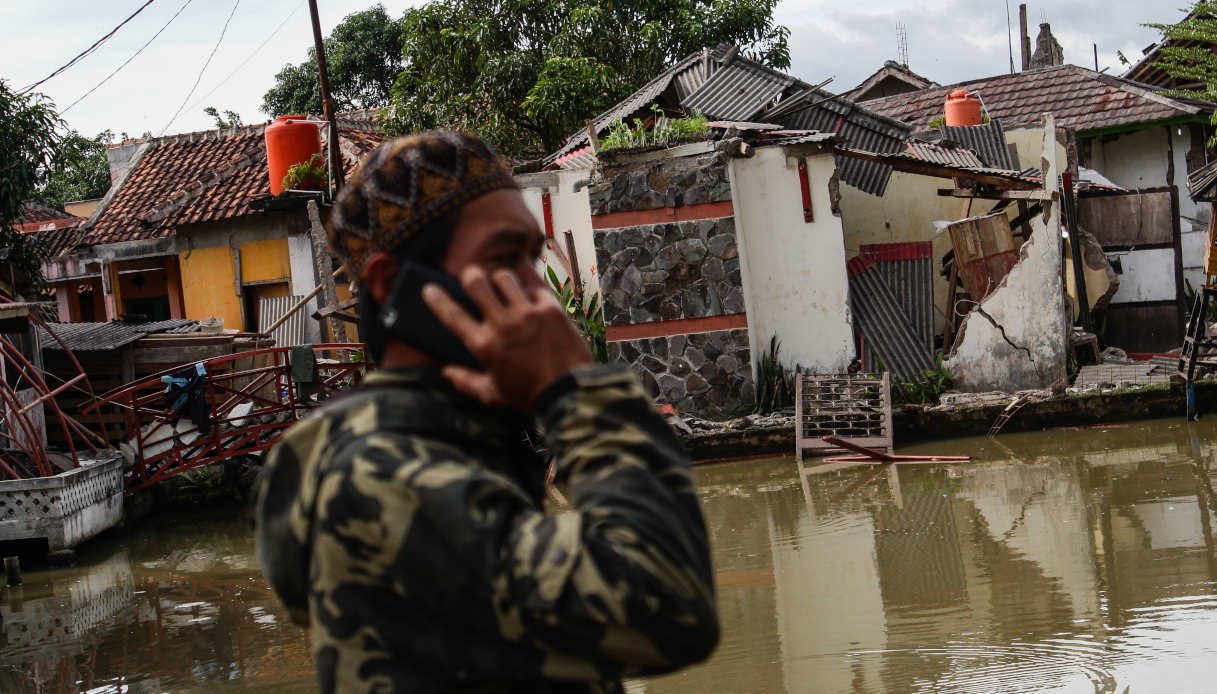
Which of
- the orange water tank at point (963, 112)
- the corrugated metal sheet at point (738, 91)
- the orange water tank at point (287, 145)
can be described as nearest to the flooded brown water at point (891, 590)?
the corrugated metal sheet at point (738, 91)

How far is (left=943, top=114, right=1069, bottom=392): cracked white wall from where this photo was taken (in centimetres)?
1388

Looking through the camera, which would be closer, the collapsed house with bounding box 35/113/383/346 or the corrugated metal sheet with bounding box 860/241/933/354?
the corrugated metal sheet with bounding box 860/241/933/354

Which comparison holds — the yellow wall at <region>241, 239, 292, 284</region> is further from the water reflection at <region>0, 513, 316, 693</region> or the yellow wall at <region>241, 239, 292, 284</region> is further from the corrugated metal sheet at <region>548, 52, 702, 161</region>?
the water reflection at <region>0, 513, 316, 693</region>

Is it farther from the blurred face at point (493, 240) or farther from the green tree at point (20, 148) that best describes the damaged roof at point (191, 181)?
the blurred face at point (493, 240)

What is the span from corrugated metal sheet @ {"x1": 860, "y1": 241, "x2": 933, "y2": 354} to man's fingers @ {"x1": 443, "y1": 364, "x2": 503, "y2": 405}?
541 inches

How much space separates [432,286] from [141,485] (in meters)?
12.9

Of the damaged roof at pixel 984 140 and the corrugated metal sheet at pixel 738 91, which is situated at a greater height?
the corrugated metal sheet at pixel 738 91

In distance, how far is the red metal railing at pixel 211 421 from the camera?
1327 cm

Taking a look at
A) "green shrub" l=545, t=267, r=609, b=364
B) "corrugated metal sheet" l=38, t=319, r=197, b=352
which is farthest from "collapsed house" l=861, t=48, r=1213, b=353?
"corrugated metal sheet" l=38, t=319, r=197, b=352

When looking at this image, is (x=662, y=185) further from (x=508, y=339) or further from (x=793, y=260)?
(x=508, y=339)

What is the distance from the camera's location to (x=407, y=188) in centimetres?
156

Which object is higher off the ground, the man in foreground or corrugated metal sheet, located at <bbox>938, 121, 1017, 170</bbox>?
corrugated metal sheet, located at <bbox>938, 121, 1017, 170</bbox>

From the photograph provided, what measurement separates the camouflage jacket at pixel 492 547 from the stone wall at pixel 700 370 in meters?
12.4

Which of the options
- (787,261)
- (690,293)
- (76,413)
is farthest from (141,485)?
(787,261)
